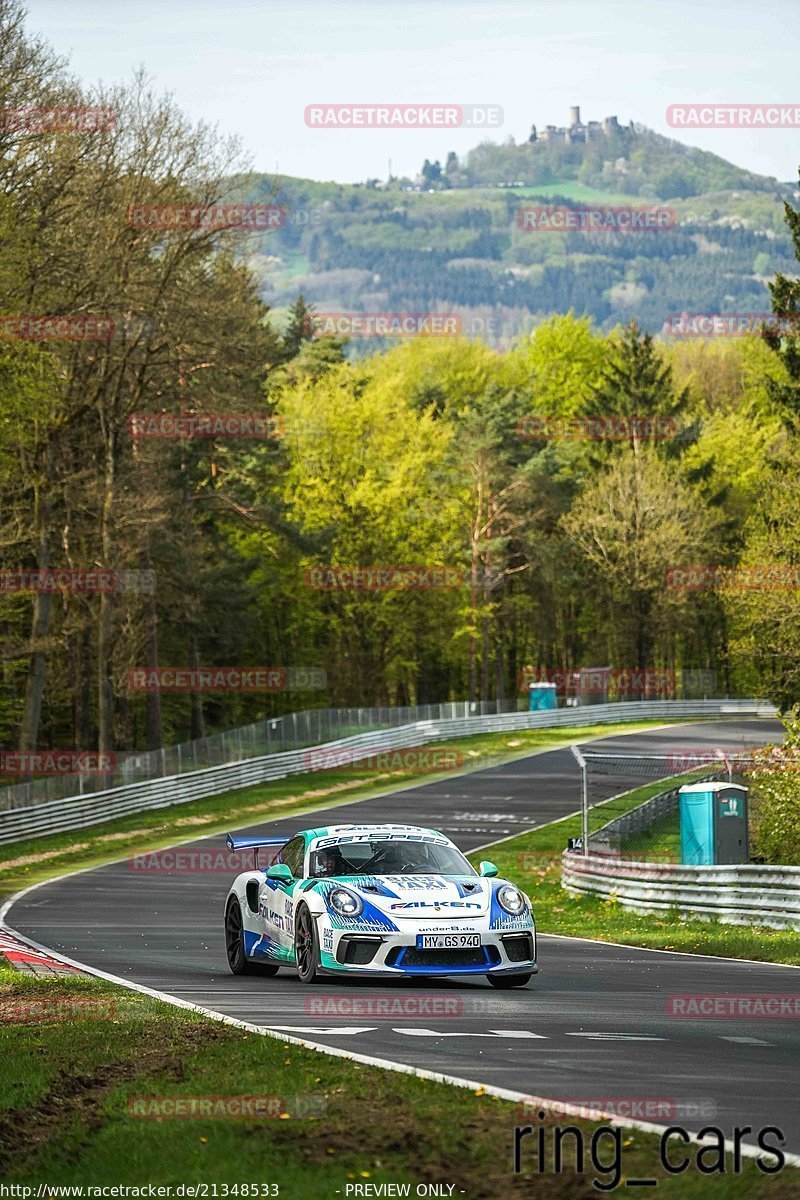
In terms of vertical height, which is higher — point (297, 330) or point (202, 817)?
point (297, 330)

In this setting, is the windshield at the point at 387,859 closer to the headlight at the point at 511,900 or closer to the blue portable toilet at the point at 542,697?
the headlight at the point at 511,900

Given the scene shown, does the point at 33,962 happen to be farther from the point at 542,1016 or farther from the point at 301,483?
the point at 301,483

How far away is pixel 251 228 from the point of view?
50562 millimetres

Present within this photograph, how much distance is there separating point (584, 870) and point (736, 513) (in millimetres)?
72055

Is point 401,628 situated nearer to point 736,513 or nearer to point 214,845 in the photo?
point 736,513

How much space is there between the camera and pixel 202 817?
5044cm

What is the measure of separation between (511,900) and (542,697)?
67768 mm

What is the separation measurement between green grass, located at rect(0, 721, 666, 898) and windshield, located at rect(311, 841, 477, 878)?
56.0 feet

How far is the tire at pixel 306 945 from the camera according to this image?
615 inches

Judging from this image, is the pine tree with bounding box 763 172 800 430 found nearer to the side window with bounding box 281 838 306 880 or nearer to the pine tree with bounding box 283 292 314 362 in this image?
the side window with bounding box 281 838 306 880

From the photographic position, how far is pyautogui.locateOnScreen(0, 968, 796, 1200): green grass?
23.5 ft

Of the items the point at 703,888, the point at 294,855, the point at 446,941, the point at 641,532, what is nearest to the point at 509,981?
the point at 446,941

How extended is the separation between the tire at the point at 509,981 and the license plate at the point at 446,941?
635mm

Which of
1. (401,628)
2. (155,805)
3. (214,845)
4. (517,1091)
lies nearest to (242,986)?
(517,1091)
